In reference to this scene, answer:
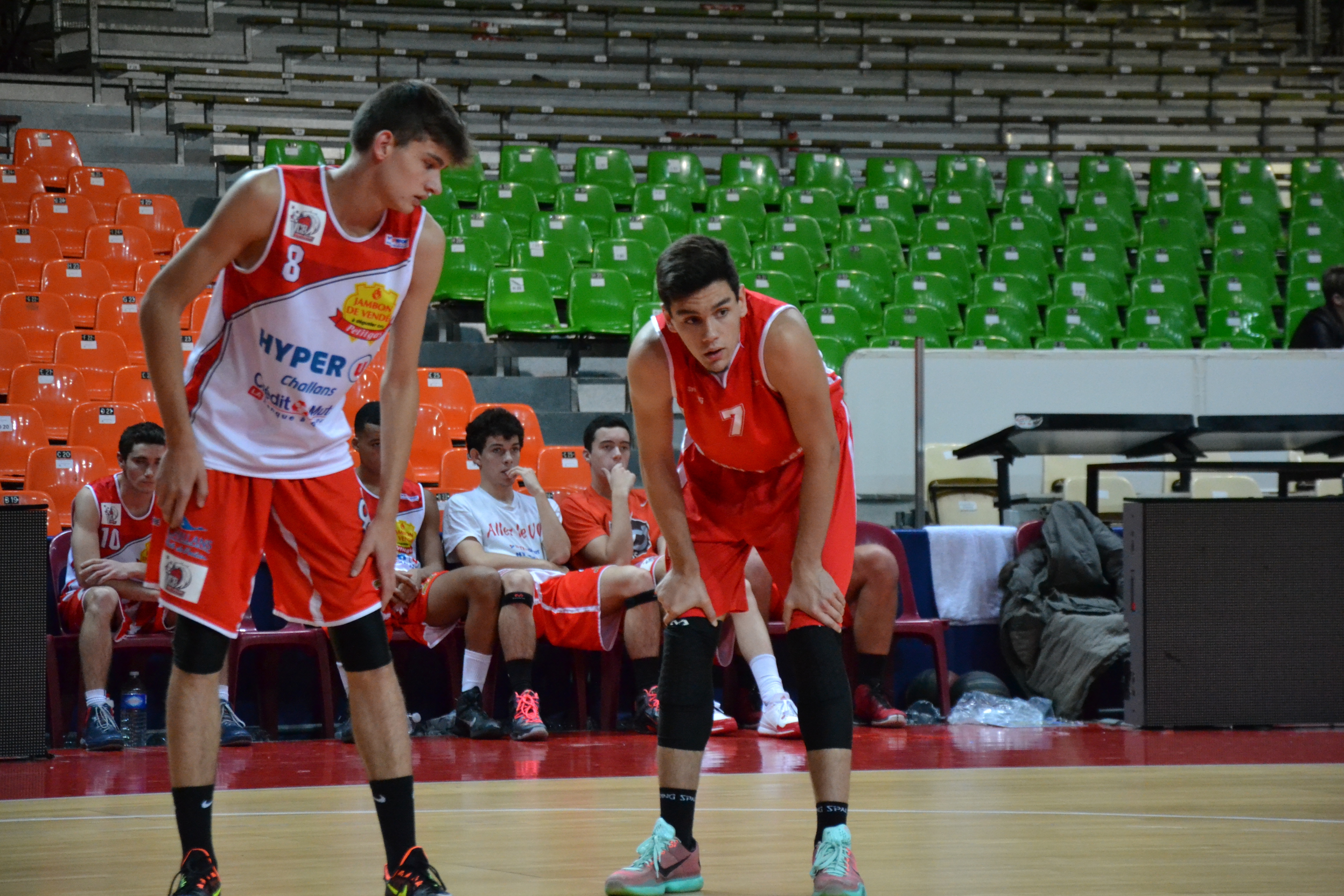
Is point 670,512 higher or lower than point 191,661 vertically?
higher

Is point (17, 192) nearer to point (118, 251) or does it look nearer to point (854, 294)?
point (118, 251)

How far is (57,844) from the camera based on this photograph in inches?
121

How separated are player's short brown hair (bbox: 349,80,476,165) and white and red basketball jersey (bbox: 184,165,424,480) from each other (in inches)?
4.9

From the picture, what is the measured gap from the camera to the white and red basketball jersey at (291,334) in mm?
2465

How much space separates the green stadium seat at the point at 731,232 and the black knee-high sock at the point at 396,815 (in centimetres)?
792

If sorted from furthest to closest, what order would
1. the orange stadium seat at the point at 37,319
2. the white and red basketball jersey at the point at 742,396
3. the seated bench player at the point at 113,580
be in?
the orange stadium seat at the point at 37,319 → the seated bench player at the point at 113,580 → the white and red basketball jersey at the point at 742,396

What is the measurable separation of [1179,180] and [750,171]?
3903mm

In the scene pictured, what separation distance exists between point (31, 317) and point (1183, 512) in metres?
6.53

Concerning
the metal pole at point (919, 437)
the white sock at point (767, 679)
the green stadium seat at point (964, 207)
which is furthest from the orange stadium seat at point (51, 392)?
the green stadium seat at point (964, 207)

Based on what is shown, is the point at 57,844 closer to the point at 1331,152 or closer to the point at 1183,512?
the point at 1183,512

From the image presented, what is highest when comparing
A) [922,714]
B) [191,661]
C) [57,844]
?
[191,661]

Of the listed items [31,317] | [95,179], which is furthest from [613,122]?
[31,317]

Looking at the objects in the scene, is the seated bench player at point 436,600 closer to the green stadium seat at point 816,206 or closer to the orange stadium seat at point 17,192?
the orange stadium seat at point 17,192

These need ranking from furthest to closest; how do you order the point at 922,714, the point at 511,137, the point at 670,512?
the point at 511,137 < the point at 922,714 < the point at 670,512
